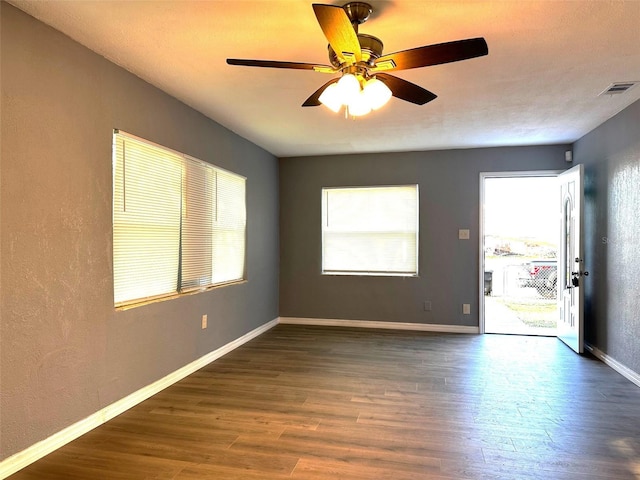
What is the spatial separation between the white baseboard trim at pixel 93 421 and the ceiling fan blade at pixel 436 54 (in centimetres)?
272

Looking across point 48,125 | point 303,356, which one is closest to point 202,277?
point 303,356

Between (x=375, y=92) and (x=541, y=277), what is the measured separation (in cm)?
791

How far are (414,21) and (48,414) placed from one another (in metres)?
2.98

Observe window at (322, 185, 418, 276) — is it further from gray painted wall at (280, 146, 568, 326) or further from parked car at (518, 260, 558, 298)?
parked car at (518, 260, 558, 298)

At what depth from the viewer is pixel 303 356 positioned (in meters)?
4.19

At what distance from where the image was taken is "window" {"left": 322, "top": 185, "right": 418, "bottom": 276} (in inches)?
220

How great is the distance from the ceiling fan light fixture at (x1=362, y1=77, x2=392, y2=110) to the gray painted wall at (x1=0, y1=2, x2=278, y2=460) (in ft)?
5.86

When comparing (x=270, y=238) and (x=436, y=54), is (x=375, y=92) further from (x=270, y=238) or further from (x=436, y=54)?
(x=270, y=238)

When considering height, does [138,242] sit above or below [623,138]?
below

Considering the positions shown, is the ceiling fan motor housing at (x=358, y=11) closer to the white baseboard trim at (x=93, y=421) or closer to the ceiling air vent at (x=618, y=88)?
the ceiling air vent at (x=618, y=88)

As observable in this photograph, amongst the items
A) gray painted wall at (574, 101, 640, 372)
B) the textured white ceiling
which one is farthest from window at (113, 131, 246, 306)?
gray painted wall at (574, 101, 640, 372)

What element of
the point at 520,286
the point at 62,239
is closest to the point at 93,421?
the point at 62,239

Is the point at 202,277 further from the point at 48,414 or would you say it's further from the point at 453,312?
the point at 453,312

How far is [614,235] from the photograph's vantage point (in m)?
3.85
